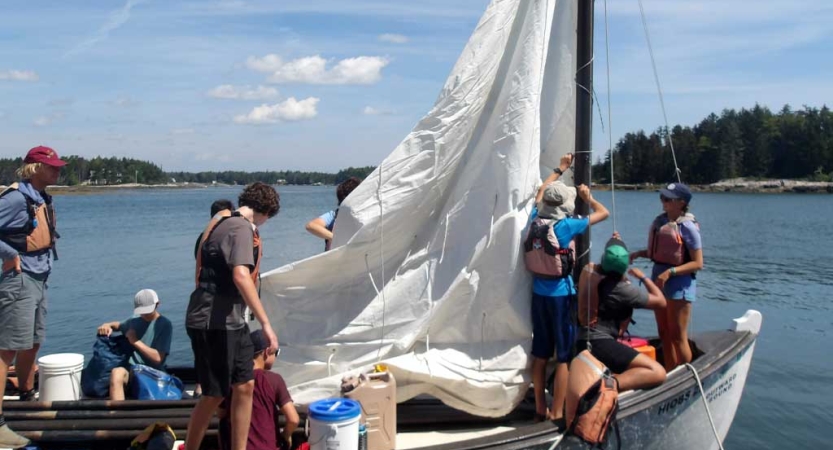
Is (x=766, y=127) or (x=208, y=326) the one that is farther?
(x=766, y=127)

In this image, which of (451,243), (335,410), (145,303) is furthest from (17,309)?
(451,243)

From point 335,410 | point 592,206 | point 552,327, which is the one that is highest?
point 592,206

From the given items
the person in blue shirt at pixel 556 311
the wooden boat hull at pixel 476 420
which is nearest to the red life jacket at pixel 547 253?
the person in blue shirt at pixel 556 311

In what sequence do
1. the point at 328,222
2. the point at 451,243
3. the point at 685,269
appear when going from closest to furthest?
the point at 451,243
the point at 685,269
the point at 328,222

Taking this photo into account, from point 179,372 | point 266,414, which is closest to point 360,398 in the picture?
point 266,414

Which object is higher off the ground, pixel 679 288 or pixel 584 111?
pixel 584 111

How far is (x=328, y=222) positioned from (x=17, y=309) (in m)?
2.56

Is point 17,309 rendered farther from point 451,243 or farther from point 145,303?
point 451,243

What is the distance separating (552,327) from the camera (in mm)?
5195

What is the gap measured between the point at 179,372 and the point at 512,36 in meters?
4.45

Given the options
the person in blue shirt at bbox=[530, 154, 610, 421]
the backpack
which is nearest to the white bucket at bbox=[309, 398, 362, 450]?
the backpack

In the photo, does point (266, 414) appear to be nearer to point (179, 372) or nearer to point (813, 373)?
point (179, 372)

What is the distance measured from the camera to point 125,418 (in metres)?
4.94

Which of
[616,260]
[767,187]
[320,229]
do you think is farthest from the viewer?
[767,187]
